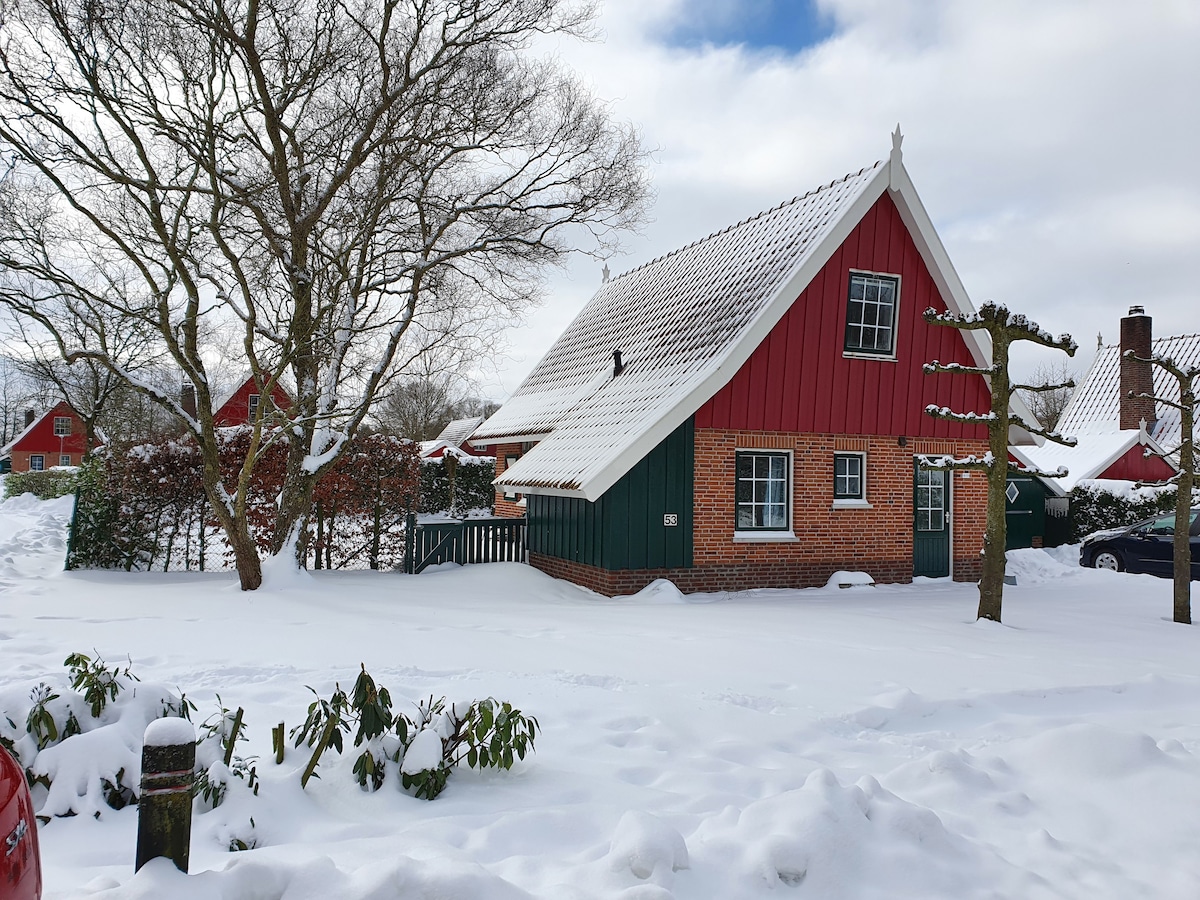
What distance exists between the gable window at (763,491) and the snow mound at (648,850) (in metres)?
9.45

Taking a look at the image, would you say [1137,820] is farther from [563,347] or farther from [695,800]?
[563,347]

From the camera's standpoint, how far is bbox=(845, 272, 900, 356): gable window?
43.9ft

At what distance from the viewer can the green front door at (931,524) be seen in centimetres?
1413

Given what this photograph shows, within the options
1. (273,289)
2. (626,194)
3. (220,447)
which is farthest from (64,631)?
(626,194)

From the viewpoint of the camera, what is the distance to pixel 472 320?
13.6 m

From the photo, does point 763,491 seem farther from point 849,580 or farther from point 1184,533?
point 1184,533

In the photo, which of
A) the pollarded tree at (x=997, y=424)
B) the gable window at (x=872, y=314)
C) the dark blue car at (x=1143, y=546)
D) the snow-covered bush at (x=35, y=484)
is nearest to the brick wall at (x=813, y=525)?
the gable window at (x=872, y=314)

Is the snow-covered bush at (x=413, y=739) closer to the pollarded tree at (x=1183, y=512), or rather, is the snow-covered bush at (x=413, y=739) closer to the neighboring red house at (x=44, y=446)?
the pollarded tree at (x=1183, y=512)

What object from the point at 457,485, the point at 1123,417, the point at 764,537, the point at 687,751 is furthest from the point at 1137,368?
the point at 687,751

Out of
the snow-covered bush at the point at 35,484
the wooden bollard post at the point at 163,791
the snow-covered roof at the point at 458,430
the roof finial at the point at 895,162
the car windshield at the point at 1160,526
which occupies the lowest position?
the wooden bollard post at the point at 163,791

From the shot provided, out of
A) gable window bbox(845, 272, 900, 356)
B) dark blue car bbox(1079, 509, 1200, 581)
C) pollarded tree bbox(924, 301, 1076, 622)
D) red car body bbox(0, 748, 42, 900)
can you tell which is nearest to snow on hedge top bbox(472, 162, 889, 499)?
gable window bbox(845, 272, 900, 356)

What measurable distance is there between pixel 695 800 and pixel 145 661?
4.77 m

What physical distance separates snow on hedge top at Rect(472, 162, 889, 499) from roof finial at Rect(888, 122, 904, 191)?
0.32ft

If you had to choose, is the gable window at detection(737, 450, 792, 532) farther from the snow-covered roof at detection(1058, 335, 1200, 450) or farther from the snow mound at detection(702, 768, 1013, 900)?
the snow-covered roof at detection(1058, 335, 1200, 450)
